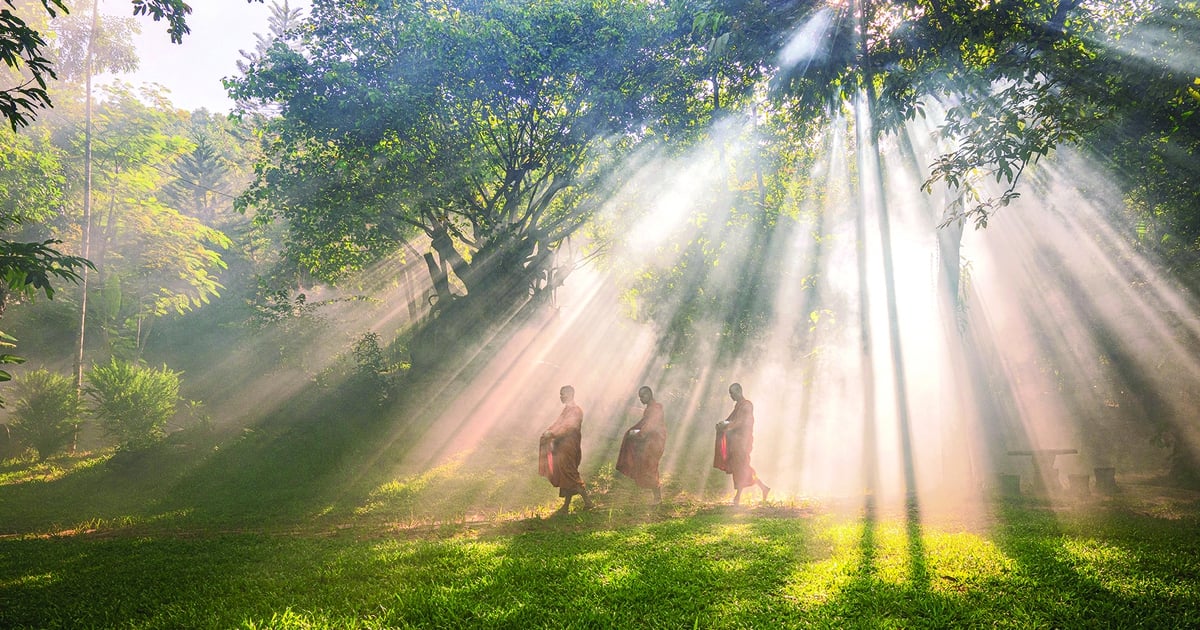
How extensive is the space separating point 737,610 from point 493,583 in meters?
2.19

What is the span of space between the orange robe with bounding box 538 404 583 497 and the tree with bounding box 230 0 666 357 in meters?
9.17

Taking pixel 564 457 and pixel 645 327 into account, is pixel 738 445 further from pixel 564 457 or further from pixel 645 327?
pixel 645 327

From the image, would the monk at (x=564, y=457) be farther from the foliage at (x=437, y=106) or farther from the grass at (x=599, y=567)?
the foliage at (x=437, y=106)

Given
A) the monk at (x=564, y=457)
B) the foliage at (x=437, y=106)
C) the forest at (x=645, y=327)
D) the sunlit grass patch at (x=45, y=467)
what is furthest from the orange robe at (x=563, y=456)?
the sunlit grass patch at (x=45, y=467)

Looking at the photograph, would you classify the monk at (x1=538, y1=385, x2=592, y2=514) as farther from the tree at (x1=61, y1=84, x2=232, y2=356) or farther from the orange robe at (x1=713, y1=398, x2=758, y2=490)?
the tree at (x1=61, y1=84, x2=232, y2=356)

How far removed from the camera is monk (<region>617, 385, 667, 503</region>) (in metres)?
10.5

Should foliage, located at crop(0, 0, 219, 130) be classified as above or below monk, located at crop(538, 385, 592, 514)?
above

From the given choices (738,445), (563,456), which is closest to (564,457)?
(563,456)

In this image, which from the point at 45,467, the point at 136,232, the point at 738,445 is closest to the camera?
the point at 738,445

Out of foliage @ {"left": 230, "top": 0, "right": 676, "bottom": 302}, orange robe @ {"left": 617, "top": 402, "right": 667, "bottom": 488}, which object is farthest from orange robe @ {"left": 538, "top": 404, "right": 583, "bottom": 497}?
foliage @ {"left": 230, "top": 0, "right": 676, "bottom": 302}

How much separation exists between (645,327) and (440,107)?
16.0 meters

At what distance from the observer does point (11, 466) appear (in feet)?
53.3

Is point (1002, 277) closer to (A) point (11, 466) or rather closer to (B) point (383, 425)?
(B) point (383, 425)

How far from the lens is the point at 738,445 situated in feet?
35.0
